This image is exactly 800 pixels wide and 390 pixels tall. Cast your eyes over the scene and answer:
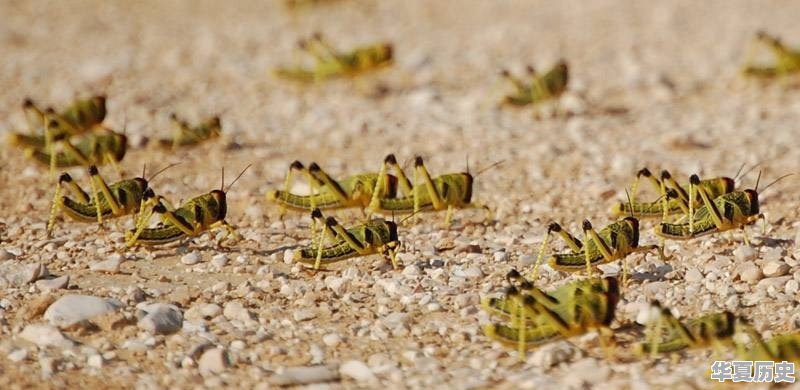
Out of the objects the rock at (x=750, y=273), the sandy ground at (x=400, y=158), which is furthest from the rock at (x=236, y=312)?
the rock at (x=750, y=273)

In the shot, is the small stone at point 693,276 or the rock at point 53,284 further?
the small stone at point 693,276

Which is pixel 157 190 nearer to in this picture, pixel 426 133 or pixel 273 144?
pixel 273 144

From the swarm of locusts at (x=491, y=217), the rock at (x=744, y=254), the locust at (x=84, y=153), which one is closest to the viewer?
the swarm of locusts at (x=491, y=217)

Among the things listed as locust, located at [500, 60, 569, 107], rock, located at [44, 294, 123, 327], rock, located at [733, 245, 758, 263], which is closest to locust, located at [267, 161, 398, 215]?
rock, located at [44, 294, 123, 327]

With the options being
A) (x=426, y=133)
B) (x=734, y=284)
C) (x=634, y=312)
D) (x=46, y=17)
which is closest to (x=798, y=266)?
(x=734, y=284)

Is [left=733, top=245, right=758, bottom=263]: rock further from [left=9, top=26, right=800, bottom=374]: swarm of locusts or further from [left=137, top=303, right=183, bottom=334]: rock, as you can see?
[left=137, top=303, right=183, bottom=334]: rock

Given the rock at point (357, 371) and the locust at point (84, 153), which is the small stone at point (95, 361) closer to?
the rock at point (357, 371)

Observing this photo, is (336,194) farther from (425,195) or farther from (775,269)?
(775,269)
